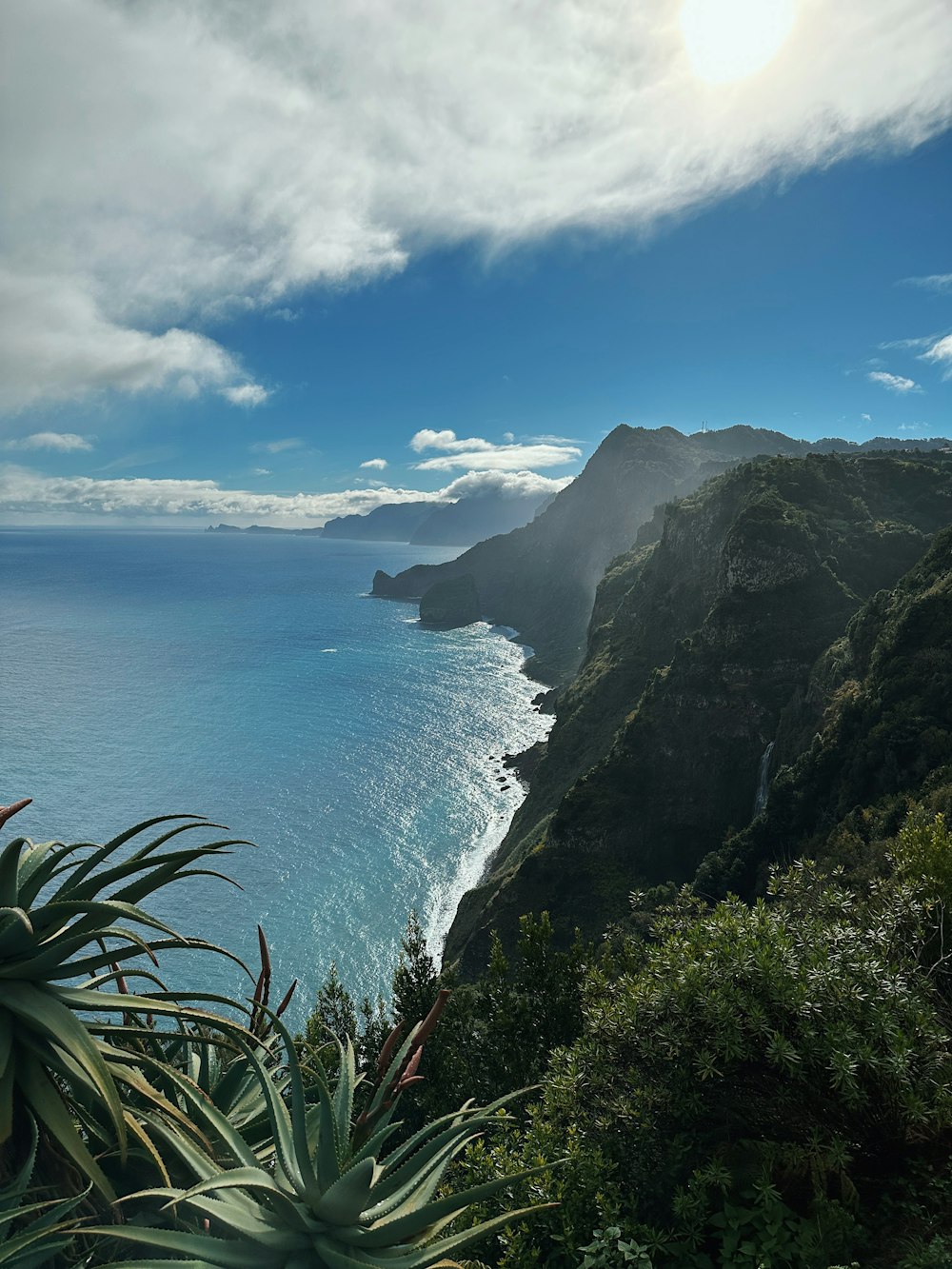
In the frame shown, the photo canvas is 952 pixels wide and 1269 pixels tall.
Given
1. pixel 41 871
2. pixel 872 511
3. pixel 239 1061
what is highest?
pixel 872 511

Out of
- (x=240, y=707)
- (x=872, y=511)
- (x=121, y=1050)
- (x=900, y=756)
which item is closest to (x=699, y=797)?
(x=900, y=756)

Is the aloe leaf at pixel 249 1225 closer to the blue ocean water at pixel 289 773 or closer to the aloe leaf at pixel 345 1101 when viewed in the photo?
the aloe leaf at pixel 345 1101

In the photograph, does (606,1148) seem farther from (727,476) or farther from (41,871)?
(727,476)

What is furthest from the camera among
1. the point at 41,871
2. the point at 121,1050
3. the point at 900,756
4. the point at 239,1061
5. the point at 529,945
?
the point at 900,756

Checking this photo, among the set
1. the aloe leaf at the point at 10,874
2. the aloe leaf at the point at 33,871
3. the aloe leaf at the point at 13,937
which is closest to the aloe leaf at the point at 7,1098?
the aloe leaf at the point at 13,937

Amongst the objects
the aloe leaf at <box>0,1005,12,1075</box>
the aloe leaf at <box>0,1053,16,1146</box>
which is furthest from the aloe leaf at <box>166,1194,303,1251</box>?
the aloe leaf at <box>0,1005,12,1075</box>
